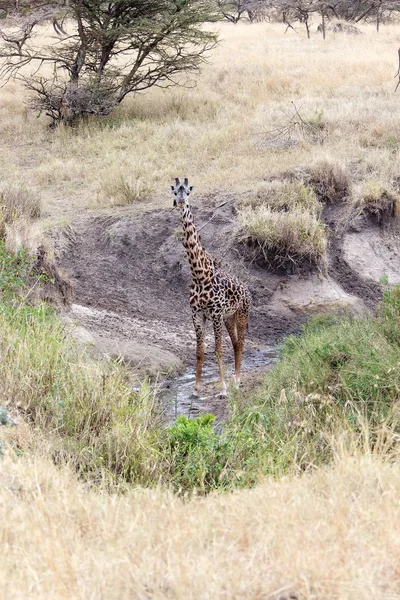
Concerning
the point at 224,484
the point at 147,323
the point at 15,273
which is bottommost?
the point at 147,323

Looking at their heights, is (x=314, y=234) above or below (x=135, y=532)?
below

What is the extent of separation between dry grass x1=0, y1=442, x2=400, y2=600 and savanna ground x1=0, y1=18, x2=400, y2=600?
0.01m

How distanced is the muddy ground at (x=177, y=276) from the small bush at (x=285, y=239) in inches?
8.4

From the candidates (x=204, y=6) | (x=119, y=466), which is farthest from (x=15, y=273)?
(x=204, y=6)

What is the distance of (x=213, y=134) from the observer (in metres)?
18.6

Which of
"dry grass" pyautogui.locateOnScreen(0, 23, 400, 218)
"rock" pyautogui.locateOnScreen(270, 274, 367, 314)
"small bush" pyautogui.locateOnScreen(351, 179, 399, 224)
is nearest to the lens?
"rock" pyautogui.locateOnScreen(270, 274, 367, 314)

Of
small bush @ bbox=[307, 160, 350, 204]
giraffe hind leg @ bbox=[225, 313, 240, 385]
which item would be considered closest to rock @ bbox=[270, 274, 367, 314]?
small bush @ bbox=[307, 160, 350, 204]

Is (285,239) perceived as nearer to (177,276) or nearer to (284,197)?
(284,197)

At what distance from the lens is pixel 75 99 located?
2075cm

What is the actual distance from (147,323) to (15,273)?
12.6 ft

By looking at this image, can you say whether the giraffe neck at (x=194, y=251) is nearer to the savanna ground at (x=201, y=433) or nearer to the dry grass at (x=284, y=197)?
the savanna ground at (x=201, y=433)

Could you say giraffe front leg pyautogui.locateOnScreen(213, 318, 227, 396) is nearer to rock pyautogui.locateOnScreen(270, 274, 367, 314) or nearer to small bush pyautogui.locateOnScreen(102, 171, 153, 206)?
rock pyautogui.locateOnScreen(270, 274, 367, 314)

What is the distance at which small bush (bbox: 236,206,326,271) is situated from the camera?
14.4 metres

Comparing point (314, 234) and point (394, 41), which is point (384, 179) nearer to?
point (314, 234)
